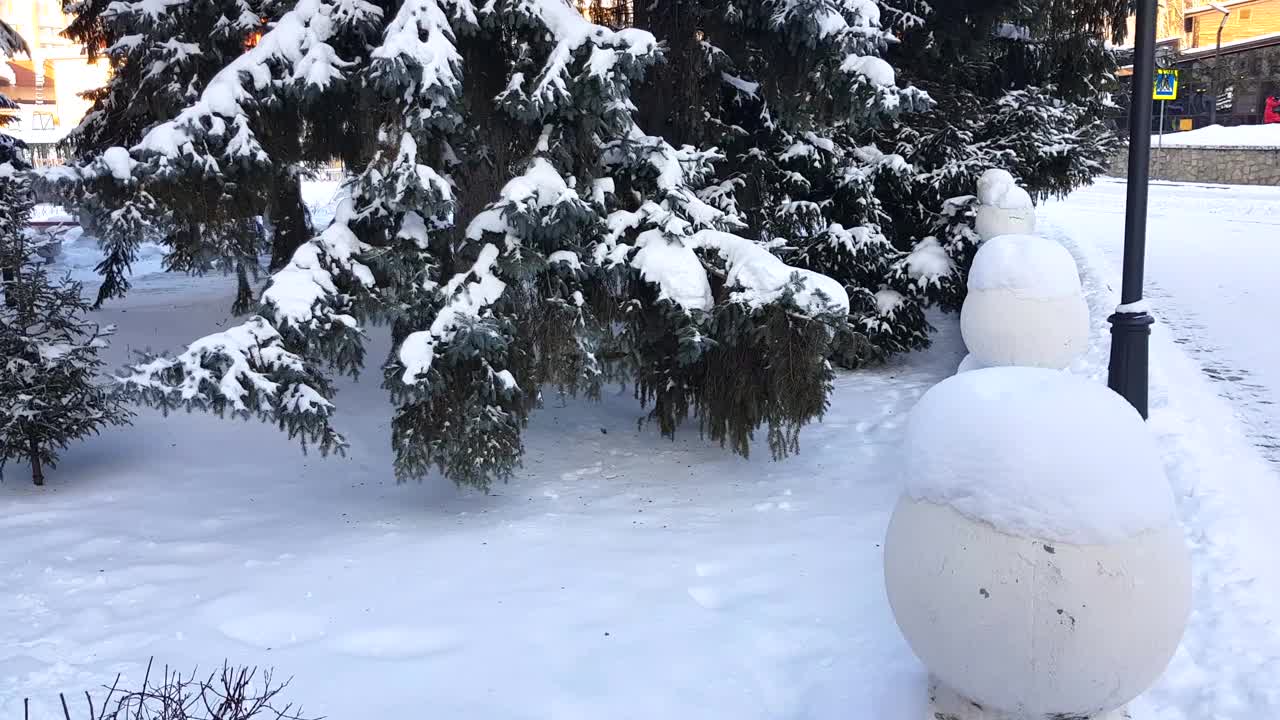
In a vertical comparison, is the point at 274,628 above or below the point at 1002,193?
below

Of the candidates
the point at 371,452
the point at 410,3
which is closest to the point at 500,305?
the point at 410,3

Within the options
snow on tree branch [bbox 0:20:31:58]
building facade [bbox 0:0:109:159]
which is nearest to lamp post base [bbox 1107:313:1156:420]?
snow on tree branch [bbox 0:20:31:58]

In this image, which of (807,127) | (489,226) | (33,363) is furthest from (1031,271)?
(33,363)

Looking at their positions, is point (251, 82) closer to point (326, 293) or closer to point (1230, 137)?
point (326, 293)

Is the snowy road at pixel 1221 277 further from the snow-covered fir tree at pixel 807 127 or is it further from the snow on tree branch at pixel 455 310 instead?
the snow on tree branch at pixel 455 310

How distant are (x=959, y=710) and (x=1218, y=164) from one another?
34990mm

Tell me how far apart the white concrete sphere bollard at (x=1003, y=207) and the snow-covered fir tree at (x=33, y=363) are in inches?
304

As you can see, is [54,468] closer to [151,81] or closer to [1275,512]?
[151,81]

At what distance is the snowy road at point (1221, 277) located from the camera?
8.01m

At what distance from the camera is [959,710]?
3.33 metres

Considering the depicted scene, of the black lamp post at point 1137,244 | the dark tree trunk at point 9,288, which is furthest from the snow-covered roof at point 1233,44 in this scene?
the dark tree trunk at point 9,288

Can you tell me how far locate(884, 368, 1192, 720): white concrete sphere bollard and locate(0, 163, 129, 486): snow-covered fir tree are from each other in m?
6.62

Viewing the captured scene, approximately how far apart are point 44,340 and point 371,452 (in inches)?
106

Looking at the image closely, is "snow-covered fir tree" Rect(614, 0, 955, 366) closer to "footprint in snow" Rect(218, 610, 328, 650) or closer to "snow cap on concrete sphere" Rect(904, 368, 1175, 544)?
"snow cap on concrete sphere" Rect(904, 368, 1175, 544)
